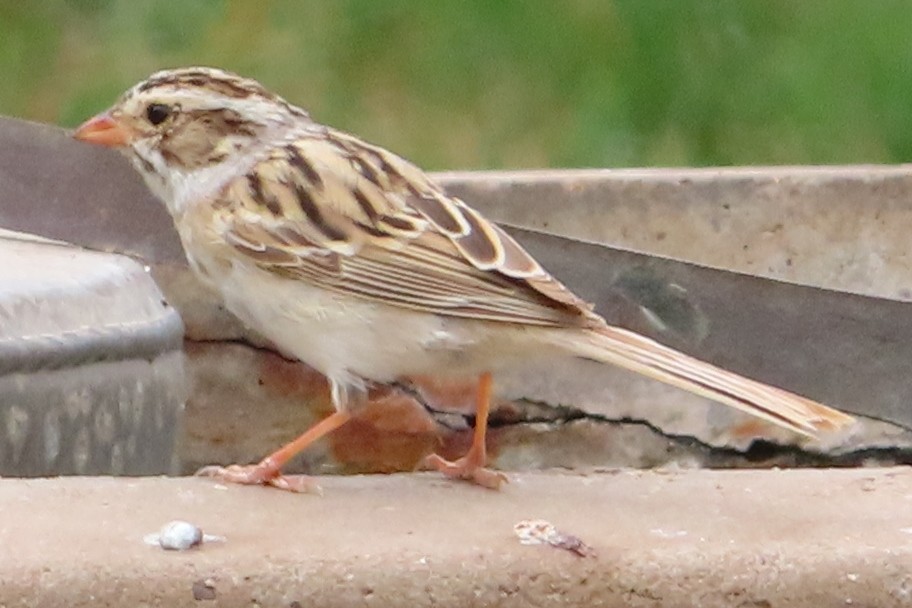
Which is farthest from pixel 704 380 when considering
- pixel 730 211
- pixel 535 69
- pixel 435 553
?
pixel 535 69

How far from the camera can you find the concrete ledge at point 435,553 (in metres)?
2.34

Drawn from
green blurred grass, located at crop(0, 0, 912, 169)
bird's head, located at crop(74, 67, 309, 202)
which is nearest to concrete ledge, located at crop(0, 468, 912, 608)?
bird's head, located at crop(74, 67, 309, 202)

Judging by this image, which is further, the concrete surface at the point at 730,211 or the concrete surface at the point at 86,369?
the concrete surface at the point at 730,211

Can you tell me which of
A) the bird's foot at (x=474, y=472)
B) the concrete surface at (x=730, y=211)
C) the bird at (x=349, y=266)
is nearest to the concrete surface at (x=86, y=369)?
the bird at (x=349, y=266)

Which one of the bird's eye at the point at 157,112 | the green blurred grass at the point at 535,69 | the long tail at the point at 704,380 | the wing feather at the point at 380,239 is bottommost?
the green blurred grass at the point at 535,69

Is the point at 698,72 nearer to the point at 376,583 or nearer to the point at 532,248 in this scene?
the point at 532,248

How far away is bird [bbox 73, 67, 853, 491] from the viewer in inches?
127

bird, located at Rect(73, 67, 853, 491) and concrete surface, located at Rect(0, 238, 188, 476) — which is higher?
bird, located at Rect(73, 67, 853, 491)

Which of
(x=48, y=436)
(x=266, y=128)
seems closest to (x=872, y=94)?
(x=266, y=128)

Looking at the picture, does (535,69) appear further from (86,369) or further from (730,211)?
(86,369)

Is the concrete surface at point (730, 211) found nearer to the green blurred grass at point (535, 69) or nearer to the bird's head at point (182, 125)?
the bird's head at point (182, 125)

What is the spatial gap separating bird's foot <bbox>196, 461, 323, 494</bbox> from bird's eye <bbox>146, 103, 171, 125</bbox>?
31.3 inches

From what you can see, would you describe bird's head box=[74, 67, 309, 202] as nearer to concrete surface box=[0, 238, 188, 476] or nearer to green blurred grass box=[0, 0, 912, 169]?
concrete surface box=[0, 238, 188, 476]

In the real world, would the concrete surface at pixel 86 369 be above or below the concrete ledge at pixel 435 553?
below
